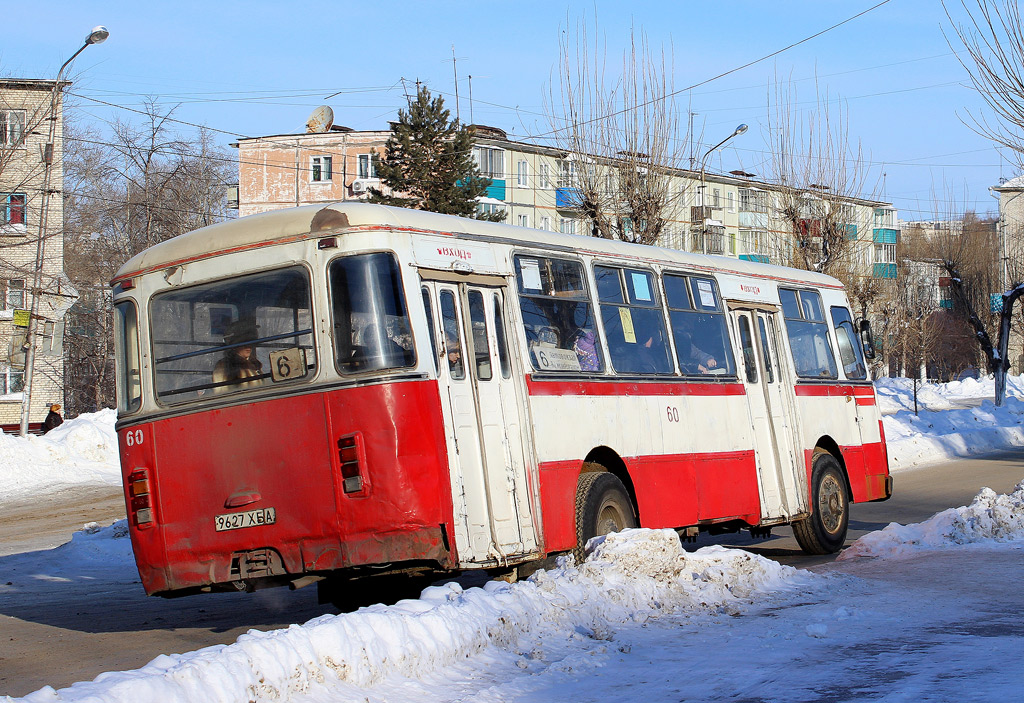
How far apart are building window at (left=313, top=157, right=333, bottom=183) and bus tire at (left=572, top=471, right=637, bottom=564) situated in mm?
60605

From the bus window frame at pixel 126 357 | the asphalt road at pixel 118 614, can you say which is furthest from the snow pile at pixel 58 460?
the bus window frame at pixel 126 357

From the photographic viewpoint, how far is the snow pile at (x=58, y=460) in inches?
1029

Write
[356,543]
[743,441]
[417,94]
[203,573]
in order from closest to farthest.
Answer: [356,543]
[203,573]
[743,441]
[417,94]

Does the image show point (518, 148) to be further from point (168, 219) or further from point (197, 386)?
point (197, 386)

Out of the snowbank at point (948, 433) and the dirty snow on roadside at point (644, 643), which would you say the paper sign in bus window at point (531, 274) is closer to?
the dirty snow on roadside at point (644, 643)

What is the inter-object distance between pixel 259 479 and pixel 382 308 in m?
1.48

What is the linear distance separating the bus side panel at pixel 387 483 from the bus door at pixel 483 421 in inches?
12.4

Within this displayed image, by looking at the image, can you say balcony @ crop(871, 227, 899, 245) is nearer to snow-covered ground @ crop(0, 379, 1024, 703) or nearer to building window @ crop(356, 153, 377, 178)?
building window @ crop(356, 153, 377, 178)

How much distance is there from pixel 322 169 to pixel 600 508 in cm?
6144

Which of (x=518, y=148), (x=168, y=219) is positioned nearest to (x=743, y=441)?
(x=168, y=219)

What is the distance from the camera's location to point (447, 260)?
27.9ft

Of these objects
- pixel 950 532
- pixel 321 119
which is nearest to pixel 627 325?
pixel 950 532

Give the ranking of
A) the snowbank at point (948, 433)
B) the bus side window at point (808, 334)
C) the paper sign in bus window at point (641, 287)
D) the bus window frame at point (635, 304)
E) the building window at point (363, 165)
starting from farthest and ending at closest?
the building window at point (363, 165) < the snowbank at point (948, 433) < the bus side window at point (808, 334) < the paper sign in bus window at point (641, 287) < the bus window frame at point (635, 304)

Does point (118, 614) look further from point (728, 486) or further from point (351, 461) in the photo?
point (728, 486)
